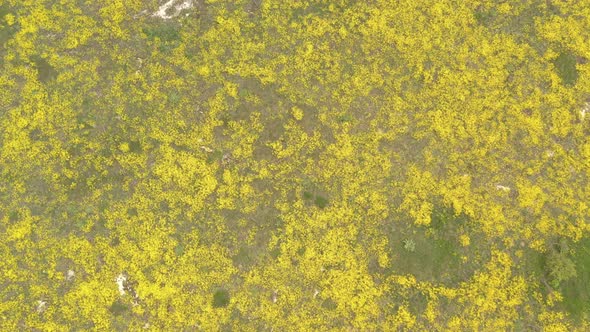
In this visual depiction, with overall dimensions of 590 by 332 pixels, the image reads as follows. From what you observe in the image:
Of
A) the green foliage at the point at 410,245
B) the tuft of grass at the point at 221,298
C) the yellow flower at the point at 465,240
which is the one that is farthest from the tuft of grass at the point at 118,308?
the yellow flower at the point at 465,240

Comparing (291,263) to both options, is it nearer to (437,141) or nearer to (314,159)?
(314,159)

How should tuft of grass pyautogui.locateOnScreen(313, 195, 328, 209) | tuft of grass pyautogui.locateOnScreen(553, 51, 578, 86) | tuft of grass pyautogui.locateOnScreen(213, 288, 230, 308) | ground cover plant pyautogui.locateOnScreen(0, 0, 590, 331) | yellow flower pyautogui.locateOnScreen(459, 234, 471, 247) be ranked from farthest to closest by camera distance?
1. tuft of grass pyautogui.locateOnScreen(553, 51, 578, 86)
2. tuft of grass pyautogui.locateOnScreen(313, 195, 328, 209)
3. yellow flower pyautogui.locateOnScreen(459, 234, 471, 247)
4. ground cover plant pyautogui.locateOnScreen(0, 0, 590, 331)
5. tuft of grass pyautogui.locateOnScreen(213, 288, 230, 308)

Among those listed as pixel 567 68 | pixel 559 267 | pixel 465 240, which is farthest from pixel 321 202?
pixel 567 68

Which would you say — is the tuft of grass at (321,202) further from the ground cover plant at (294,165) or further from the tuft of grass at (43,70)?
the tuft of grass at (43,70)

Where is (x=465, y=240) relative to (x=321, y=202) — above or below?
below

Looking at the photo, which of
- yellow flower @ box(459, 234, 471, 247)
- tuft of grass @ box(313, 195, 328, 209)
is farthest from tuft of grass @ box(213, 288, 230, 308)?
yellow flower @ box(459, 234, 471, 247)

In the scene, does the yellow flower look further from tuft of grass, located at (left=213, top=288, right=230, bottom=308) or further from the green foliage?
tuft of grass, located at (left=213, top=288, right=230, bottom=308)

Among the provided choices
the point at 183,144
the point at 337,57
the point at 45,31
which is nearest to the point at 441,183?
the point at 337,57

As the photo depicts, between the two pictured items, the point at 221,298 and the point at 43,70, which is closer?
the point at 221,298

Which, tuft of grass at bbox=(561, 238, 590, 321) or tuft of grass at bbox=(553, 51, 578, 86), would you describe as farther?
tuft of grass at bbox=(553, 51, 578, 86)

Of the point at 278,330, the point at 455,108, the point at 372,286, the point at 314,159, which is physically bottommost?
the point at 278,330

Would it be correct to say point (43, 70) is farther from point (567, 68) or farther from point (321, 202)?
point (567, 68)
